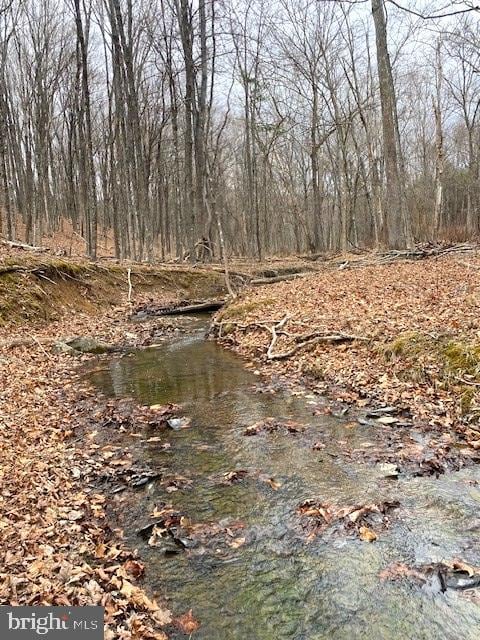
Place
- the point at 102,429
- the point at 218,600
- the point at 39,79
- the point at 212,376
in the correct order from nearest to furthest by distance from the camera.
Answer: the point at 218,600, the point at 102,429, the point at 212,376, the point at 39,79

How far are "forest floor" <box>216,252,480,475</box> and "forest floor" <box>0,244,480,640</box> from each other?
26mm

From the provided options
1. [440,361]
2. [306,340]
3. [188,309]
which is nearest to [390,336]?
[440,361]

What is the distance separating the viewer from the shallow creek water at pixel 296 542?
2934 millimetres

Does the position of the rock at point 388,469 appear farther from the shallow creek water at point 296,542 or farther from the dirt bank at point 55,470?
the dirt bank at point 55,470

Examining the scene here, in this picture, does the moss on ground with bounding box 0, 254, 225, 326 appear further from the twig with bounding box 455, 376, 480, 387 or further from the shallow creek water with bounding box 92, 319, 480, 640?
the twig with bounding box 455, 376, 480, 387

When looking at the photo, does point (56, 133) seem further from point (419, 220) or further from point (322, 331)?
point (322, 331)

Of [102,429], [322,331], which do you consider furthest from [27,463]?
[322,331]

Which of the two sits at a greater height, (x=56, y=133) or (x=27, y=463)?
(x=56, y=133)

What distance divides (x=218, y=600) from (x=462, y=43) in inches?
1256

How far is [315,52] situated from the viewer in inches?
1030

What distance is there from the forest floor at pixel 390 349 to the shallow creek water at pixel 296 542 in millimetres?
483

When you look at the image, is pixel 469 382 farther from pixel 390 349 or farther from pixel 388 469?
pixel 388 469

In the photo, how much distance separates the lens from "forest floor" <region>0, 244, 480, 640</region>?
336 cm

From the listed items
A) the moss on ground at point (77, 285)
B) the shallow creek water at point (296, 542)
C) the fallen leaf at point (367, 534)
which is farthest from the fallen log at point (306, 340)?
the moss on ground at point (77, 285)
